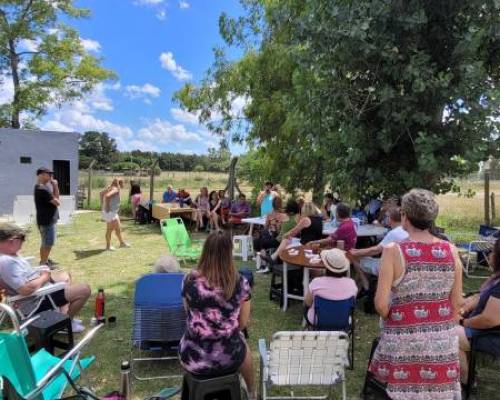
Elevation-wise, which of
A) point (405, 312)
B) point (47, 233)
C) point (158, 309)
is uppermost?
point (405, 312)

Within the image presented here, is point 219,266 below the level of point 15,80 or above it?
below

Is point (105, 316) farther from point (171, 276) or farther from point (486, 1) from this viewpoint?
point (486, 1)

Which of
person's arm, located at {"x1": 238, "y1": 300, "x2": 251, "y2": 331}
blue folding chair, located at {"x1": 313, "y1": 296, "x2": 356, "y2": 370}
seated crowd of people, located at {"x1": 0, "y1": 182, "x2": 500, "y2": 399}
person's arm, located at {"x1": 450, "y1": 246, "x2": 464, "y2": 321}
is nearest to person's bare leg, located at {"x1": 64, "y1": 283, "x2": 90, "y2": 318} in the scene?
seated crowd of people, located at {"x1": 0, "y1": 182, "x2": 500, "y2": 399}

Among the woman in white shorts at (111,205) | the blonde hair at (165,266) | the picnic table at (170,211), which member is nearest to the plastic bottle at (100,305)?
the blonde hair at (165,266)

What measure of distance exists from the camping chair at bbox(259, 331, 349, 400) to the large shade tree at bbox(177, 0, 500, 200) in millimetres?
2913

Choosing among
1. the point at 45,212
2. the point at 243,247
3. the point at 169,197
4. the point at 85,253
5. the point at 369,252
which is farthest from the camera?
the point at 169,197

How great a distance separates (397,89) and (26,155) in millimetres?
13966

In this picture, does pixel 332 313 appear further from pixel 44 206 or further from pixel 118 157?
pixel 118 157

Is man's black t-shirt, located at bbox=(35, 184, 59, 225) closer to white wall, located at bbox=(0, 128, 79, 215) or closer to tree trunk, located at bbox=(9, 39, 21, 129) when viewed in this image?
white wall, located at bbox=(0, 128, 79, 215)

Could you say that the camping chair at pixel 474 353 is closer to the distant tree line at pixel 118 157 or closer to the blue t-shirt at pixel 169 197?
the blue t-shirt at pixel 169 197

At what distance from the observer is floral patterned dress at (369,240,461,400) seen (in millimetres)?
2029

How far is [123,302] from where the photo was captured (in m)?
5.07

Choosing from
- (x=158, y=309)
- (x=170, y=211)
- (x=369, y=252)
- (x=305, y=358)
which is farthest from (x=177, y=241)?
(x=305, y=358)

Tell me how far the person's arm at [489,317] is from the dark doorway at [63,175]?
15311 millimetres
